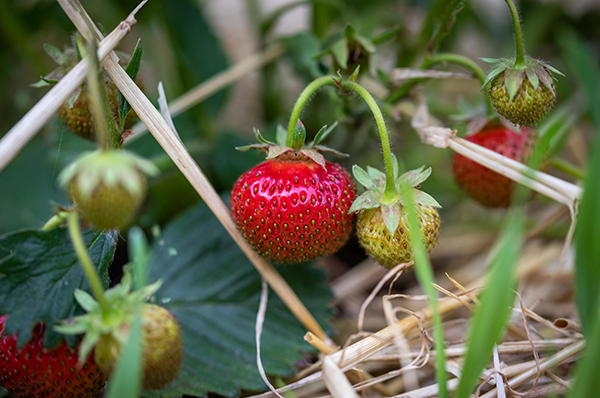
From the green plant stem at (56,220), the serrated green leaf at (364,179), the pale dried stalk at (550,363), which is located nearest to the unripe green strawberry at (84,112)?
the green plant stem at (56,220)

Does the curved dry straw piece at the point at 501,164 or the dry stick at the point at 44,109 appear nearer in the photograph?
the dry stick at the point at 44,109

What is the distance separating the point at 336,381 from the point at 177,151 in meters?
0.42

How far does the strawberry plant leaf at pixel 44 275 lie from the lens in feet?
2.08

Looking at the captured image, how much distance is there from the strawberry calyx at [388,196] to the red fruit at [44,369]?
442 millimetres

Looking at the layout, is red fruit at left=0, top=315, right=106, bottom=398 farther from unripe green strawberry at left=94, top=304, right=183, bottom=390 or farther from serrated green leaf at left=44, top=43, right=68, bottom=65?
serrated green leaf at left=44, top=43, right=68, bottom=65

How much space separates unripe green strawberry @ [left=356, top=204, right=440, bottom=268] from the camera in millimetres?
673

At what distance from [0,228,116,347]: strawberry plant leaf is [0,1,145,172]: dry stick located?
0.44 feet

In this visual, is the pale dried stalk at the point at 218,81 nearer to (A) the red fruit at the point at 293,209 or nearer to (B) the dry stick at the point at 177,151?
(B) the dry stick at the point at 177,151

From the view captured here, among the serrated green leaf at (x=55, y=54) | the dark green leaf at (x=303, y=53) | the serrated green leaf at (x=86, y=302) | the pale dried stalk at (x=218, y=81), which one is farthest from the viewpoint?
the pale dried stalk at (x=218, y=81)

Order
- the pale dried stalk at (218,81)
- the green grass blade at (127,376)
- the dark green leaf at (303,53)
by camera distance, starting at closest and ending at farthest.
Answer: the green grass blade at (127,376) < the dark green leaf at (303,53) < the pale dried stalk at (218,81)

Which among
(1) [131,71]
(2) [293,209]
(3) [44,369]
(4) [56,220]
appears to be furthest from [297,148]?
(3) [44,369]

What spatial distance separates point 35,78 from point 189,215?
89cm

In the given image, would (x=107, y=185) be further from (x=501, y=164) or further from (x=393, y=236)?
(x=501, y=164)

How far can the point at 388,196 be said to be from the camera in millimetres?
691
